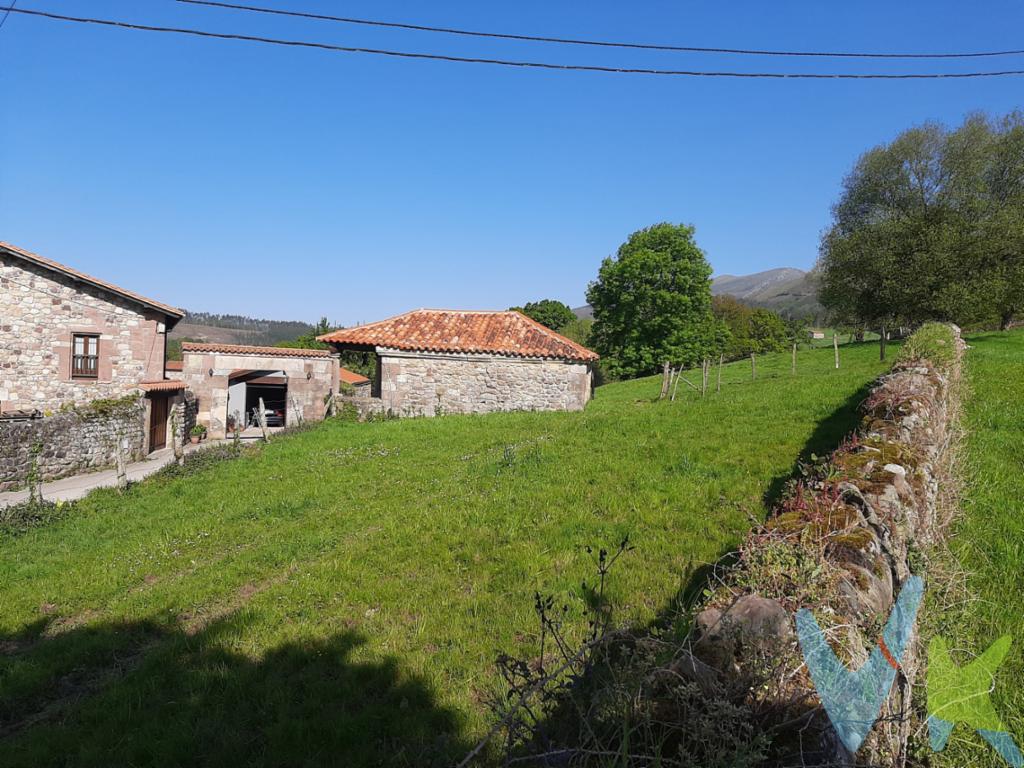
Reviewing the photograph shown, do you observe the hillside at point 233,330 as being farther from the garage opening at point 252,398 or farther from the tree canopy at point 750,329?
the tree canopy at point 750,329

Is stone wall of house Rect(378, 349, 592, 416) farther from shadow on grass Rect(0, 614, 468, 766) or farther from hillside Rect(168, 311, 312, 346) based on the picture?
hillside Rect(168, 311, 312, 346)

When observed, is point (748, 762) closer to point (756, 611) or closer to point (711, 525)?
point (756, 611)

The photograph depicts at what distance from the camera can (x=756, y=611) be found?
2396 mm

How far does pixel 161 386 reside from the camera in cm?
1989

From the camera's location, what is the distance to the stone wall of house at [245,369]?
71.5 ft

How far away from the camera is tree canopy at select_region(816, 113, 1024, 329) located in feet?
82.3

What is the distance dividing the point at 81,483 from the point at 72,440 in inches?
84.2

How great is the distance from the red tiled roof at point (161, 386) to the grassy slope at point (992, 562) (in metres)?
22.5

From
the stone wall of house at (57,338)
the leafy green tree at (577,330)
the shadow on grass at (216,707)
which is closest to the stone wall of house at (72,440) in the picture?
the stone wall of house at (57,338)

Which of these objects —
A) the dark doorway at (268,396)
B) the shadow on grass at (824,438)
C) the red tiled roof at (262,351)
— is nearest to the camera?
the shadow on grass at (824,438)

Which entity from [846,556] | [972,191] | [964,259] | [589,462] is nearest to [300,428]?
[589,462]

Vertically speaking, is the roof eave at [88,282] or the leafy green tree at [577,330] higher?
the leafy green tree at [577,330]

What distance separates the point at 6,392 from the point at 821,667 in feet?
84.5

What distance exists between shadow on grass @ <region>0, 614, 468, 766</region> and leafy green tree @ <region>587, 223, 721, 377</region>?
36.1 metres
